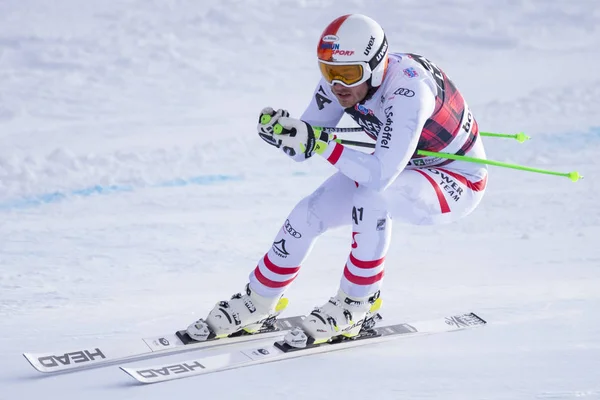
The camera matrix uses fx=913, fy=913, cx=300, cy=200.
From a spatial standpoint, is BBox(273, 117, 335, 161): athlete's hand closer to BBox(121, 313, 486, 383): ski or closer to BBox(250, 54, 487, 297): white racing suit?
BBox(250, 54, 487, 297): white racing suit

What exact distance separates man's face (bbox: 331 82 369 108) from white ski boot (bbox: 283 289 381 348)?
2.54 feet

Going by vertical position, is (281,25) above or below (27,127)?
above

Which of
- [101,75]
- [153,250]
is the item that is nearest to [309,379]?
[153,250]

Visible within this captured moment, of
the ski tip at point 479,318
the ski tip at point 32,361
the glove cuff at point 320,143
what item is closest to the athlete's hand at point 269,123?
the glove cuff at point 320,143

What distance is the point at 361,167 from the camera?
11.2 ft

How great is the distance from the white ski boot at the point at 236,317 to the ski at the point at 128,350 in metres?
0.03

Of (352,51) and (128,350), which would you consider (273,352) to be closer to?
(128,350)

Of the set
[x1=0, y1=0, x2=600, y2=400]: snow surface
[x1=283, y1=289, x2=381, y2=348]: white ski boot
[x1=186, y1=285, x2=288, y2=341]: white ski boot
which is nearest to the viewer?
[x1=0, y1=0, x2=600, y2=400]: snow surface

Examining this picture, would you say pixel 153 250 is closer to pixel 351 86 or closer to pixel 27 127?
pixel 351 86

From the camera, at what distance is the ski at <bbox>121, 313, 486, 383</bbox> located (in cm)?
333

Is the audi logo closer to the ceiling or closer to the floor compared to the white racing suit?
closer to the ceiling

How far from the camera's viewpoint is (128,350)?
362 cm

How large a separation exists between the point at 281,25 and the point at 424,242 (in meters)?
8.67

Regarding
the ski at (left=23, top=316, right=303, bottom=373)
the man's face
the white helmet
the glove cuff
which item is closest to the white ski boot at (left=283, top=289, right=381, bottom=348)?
the ski at (left=23, top=316, right=303, bottom=373)
